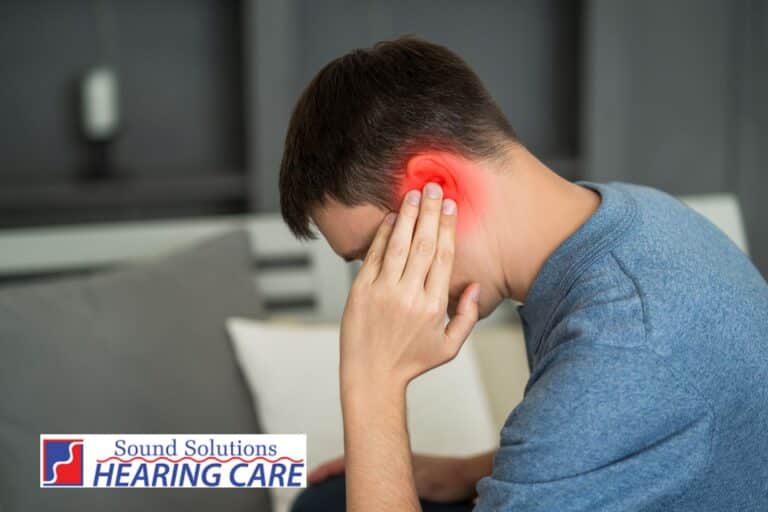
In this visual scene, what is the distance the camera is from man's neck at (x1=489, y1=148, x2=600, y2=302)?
3.22 ft

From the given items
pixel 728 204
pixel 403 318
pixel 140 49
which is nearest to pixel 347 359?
pixel 403 318

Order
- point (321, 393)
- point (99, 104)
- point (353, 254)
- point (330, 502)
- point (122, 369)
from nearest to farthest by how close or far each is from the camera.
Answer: point (353, 254), point (330, 502), point (122, 369), point (321, 393), point (99, 104)

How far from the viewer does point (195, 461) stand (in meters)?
0.72

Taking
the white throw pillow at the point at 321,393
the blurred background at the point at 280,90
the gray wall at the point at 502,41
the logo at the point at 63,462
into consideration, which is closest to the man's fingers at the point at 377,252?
the logo at the point at 63,462

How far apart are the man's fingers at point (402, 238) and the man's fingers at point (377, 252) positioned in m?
0.02

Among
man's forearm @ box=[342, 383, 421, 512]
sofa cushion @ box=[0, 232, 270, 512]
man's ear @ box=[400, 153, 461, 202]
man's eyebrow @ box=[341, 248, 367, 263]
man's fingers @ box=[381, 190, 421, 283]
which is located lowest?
sofa cushion @ box=[0, 232, 270, 512]

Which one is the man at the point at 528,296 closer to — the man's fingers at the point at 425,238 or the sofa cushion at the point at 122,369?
the man's fingers at the point at 425,238

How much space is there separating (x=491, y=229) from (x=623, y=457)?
0.28 metres

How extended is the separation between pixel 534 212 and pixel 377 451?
11.2 inches

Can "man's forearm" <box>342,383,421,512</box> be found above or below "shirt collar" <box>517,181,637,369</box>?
below

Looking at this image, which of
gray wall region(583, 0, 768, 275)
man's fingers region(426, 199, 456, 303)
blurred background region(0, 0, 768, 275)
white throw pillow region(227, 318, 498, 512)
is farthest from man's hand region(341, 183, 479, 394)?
gray wall region(583, 0, 768, 275)

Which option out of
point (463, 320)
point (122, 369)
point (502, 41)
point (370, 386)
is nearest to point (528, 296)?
point (463, 320)

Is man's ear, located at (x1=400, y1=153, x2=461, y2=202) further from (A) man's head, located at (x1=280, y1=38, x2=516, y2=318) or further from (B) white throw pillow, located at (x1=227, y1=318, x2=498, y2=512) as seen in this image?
(B) white throw pillow, located at (x1=227, y1=318, x2=498, y2=512)

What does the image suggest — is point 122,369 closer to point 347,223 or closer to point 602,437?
point 347,223
